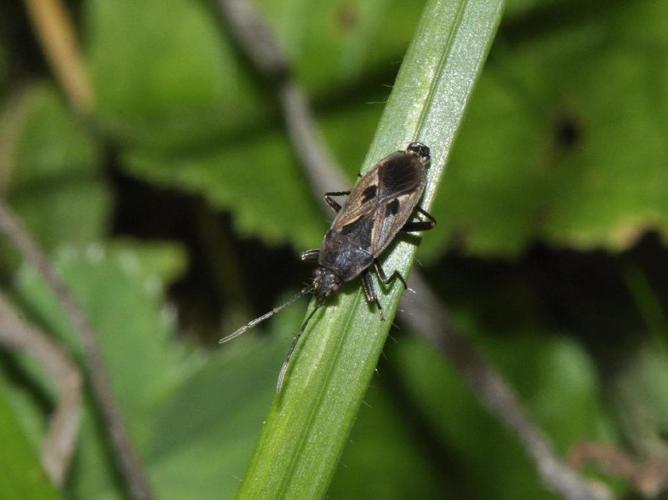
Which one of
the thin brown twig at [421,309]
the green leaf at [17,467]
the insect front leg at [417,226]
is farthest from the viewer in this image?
the thin brown twig at [421,309]

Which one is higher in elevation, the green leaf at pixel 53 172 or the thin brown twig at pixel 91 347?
the green leaf at pixel 53 172

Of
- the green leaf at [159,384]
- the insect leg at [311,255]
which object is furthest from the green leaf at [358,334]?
the green leaf at [159,384]

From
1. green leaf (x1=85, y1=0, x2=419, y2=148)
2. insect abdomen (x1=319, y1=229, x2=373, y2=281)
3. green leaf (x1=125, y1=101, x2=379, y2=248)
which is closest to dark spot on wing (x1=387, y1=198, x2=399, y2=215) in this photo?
insect abdomen (x1=319, y1=229, x2=373, y2=281)

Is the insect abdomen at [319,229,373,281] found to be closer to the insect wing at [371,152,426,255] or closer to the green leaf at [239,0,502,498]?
the insect wing at [371,152,426,255]

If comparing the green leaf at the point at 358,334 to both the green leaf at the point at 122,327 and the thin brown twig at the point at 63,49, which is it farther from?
the thin brown twig at the point at 63,49

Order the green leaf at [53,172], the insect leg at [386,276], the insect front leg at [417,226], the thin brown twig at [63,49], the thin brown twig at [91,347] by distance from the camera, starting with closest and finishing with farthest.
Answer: the insect leg at [386,276], the insect front leg at [417,226], the thin brown twig at [91,347], the green leaf at [53,172], the thin brown twig at [63,49]

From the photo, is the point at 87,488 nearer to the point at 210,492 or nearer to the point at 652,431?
the point at 210,492

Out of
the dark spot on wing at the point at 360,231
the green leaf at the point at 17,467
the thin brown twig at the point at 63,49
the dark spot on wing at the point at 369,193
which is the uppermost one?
the thin brown twig at the point at 63,49

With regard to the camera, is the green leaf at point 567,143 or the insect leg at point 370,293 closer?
the insect leg at point 370,293
